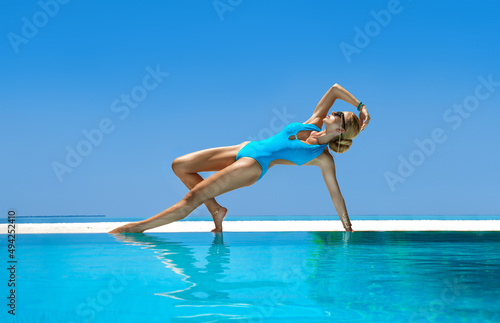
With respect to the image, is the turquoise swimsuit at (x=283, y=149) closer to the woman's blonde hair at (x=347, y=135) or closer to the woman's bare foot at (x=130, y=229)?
the woman's blonde hair at (x=347, y=135)

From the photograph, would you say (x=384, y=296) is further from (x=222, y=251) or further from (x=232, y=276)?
(x=222, y=251)

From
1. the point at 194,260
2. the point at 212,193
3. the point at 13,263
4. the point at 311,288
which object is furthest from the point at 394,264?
the point at 212,193

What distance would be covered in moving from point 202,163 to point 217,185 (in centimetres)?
70

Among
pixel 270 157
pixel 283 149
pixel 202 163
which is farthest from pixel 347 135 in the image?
pixel 202 163

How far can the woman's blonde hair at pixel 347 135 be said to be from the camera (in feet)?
20.8

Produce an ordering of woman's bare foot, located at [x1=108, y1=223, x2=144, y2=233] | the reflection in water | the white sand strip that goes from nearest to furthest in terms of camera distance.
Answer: the reflection in water, woman's bare foot, located at [x1=108, y1=223, x2=144, y2=233], the white sand strip

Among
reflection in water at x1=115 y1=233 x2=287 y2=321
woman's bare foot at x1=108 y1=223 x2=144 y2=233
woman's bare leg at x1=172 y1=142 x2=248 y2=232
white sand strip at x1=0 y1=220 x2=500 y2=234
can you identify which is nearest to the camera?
reflection in water at x1=115 y1=233 x2=287 y2=321

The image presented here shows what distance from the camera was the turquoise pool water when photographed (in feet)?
6.14

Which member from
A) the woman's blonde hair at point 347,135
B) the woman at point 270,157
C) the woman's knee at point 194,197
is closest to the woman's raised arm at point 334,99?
the woman at point 270,157

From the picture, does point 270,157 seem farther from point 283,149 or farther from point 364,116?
point 364,116

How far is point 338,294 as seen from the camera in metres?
2.23

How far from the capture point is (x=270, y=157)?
641cm

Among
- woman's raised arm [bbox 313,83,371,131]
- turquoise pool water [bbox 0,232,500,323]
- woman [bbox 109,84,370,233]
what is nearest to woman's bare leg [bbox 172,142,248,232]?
woman [bbox 109,84,370,233]

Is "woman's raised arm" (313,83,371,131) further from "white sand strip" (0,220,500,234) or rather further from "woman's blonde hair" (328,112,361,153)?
"white sand strip" (0,220,500,234)
